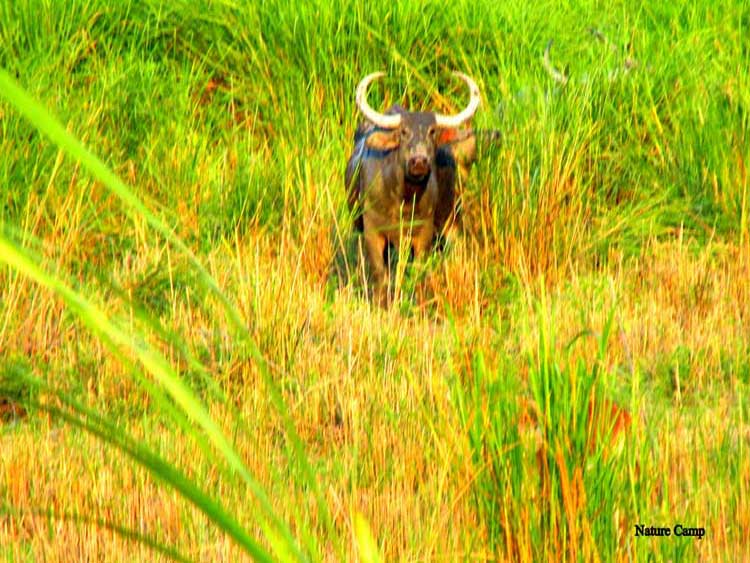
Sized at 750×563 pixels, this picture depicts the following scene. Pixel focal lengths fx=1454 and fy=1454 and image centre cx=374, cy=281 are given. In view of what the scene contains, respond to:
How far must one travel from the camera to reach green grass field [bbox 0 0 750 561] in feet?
10.6

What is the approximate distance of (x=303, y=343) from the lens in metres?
5.36

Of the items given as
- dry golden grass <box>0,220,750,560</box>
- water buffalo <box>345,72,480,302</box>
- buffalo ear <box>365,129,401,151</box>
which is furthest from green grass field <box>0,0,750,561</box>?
buffalo ear <box>365,129,401,151</box>

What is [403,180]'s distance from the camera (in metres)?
6.90

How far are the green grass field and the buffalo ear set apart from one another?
12.6 inches

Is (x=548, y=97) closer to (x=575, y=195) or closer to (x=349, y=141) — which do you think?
(x=575, y=195)

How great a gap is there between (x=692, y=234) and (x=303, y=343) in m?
2.44

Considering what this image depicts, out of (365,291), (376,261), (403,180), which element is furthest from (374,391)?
(403,180)

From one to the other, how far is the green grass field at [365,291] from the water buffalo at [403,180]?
0.16 m

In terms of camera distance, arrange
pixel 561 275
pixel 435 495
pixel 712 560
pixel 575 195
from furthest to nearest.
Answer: pixel 575 195 → pixel 561 275 → pixel 435 495 → pixel 712 560

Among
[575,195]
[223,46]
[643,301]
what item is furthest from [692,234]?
[223,46]

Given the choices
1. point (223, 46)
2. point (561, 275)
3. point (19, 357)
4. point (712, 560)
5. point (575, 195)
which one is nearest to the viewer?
point (712, 560)

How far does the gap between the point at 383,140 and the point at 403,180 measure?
21 cm

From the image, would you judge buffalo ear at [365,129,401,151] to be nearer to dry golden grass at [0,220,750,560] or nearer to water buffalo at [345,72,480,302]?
water buffalo at [345,72,480,302]

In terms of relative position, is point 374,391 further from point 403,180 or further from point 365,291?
point 403,180
